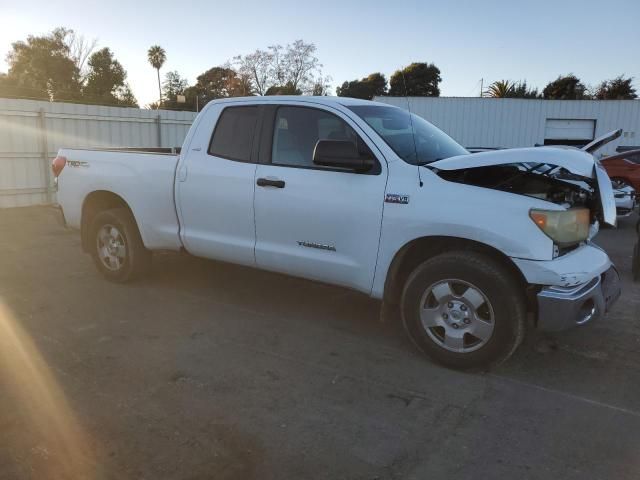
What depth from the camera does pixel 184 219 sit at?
507 cm

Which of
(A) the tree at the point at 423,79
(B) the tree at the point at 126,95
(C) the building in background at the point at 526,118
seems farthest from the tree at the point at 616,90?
(B) the tree at the point at 126,95

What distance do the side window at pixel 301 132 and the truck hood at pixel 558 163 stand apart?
0.97 metres

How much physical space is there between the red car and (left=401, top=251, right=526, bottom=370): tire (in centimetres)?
1171

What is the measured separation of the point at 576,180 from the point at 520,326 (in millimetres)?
1237

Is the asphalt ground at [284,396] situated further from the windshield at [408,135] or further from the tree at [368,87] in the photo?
the tree at [368,87]

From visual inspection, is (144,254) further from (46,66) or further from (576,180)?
(46,66)

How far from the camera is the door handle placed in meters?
4.34

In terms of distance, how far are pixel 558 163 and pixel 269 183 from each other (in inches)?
84.4

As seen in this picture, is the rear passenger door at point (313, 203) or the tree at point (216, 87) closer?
the rear passenger door at point (313, 203)

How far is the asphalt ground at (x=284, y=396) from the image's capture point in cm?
276

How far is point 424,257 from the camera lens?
4.02 metres

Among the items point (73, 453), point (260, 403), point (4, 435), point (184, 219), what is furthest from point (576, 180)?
point (4, 435)

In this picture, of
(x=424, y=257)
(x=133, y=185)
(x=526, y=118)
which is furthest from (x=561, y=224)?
(x=526, y=118)

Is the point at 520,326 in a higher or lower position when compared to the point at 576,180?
lower
